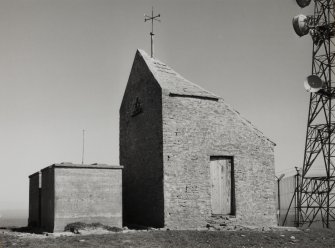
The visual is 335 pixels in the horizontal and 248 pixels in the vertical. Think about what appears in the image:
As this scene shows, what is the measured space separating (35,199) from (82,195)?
17.4 ft

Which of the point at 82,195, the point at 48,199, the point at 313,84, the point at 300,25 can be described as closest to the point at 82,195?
the point at 82,195

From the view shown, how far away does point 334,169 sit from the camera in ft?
77.7

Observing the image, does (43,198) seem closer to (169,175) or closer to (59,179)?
(59,179)

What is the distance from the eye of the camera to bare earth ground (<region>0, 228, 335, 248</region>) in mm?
13820

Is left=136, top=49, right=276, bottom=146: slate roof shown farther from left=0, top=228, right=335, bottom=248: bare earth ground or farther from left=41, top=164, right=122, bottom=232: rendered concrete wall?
left=0, top=228, right=335, bottom=248: bare earth ground

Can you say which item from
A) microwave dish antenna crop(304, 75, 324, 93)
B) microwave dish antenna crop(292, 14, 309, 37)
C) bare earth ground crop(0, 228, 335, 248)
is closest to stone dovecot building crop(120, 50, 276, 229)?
bare earth ground crop(0, 228, 335, 248)

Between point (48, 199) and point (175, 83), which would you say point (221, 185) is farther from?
point (48, 199)

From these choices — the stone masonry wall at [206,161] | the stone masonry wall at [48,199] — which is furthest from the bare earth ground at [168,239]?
the stone masonry wall at [206,161]

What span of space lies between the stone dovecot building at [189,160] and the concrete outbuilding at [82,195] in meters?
2.03

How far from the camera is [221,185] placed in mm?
19734

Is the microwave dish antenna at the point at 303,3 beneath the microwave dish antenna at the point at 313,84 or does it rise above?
above

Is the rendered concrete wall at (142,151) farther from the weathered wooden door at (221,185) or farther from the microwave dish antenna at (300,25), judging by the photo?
the microwave dish antenna at (300,25)

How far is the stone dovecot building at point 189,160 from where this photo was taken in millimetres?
18594

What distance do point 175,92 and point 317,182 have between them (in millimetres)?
10761
